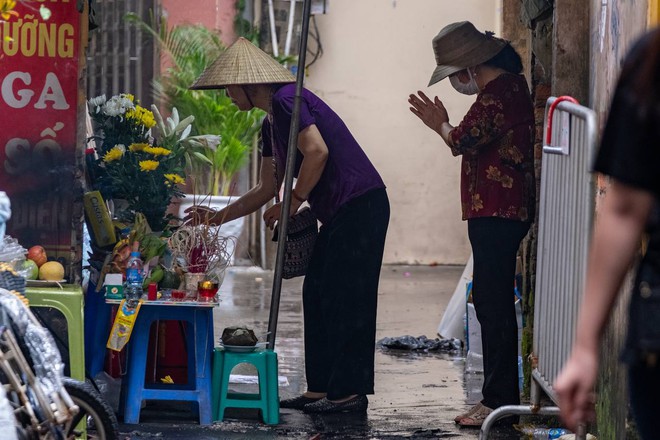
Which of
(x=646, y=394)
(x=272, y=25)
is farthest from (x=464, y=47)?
(x=272, y=25)

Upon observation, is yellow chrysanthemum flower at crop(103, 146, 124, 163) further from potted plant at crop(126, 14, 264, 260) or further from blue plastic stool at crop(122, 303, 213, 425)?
potted plant at crop(126, 14, 264, 260)

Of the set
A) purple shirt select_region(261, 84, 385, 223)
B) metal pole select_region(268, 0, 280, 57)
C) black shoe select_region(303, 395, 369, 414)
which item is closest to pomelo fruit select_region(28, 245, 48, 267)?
purple shirt select_region(261, 84, 385, 223)

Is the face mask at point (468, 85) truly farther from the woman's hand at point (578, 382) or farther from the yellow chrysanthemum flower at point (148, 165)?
the woman's hand at point (578, 382)

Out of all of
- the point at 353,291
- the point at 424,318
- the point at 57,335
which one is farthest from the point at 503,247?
the point at 424,318

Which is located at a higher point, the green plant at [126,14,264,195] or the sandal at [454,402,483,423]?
the green plant at [126,14,264,195]

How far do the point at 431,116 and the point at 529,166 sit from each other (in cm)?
58

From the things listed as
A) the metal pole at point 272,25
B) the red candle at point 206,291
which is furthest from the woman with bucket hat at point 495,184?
the metal pole at point 272,25

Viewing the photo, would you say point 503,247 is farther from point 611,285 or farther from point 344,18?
point 344,18

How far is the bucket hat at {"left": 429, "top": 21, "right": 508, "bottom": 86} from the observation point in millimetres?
6188

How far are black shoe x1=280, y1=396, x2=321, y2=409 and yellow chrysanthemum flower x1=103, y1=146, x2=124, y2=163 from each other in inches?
61.5

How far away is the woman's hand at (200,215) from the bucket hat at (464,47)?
139 cm

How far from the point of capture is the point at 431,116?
6.38 m

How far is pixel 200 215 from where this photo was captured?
262 inches

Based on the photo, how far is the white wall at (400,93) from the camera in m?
15.2
